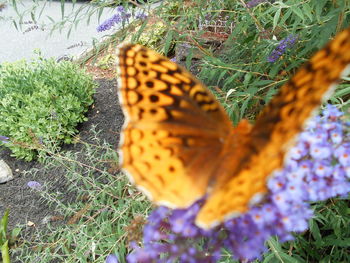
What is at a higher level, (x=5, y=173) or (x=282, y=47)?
(x=282, y=47)

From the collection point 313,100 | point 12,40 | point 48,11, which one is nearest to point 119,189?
point 313,100

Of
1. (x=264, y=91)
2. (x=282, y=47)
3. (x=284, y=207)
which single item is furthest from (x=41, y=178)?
(x=284, y=207)

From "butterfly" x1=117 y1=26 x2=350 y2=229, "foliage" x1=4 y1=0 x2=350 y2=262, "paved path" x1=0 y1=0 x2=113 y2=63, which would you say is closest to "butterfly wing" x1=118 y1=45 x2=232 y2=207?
"butterfly" x1=117 y1=26 x2=350 y2=229

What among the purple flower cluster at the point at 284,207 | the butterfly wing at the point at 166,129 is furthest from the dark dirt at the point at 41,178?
the purple flower cluster at the point at 284,207

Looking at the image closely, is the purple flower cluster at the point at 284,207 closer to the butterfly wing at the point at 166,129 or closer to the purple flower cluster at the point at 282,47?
the butterfly wing at the point at 166,129

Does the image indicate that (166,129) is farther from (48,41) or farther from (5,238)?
(48,41)

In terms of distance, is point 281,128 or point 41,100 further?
point 41,100

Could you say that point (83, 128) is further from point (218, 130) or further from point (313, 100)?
point (313, 100)
